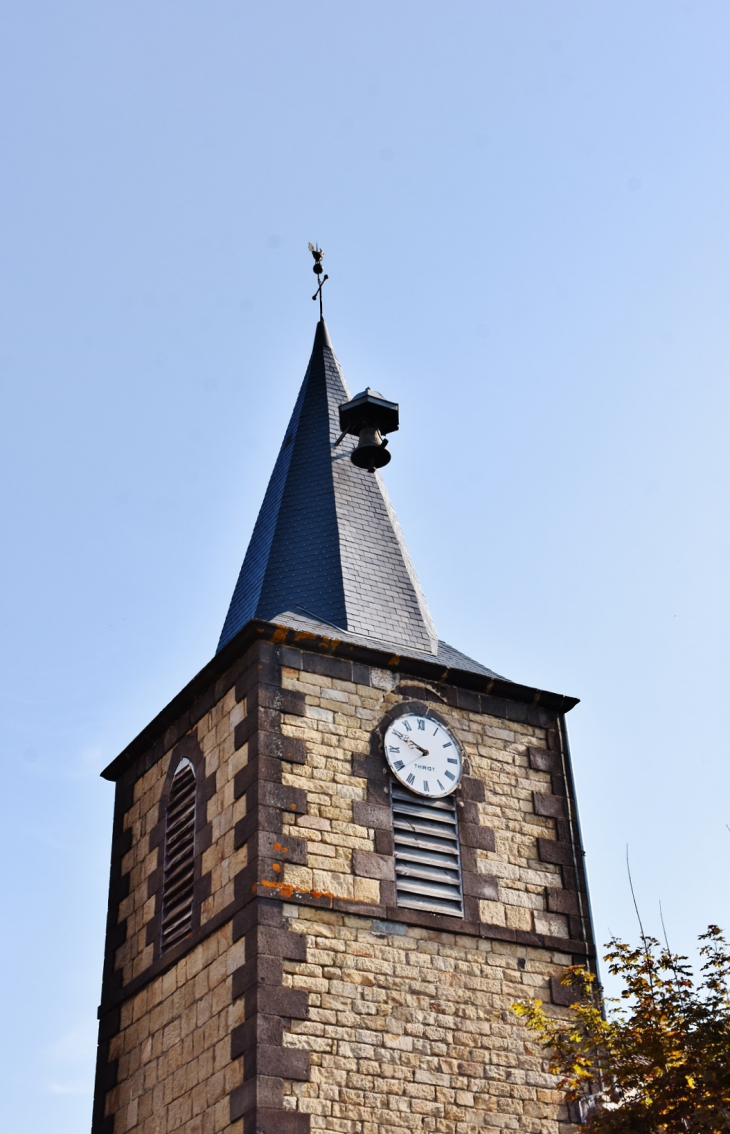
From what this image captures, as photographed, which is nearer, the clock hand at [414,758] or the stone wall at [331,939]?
the stone wall at [331,939]

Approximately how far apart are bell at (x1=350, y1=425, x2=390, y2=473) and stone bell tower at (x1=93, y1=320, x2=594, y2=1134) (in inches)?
34.7

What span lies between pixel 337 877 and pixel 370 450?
536 centimetres

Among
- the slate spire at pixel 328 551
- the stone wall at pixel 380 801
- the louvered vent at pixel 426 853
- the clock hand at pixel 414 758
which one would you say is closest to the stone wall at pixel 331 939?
the stone wall at pixel 380 801

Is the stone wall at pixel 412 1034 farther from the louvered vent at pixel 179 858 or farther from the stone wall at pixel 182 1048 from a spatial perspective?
the louvered vent at pixel 179 858

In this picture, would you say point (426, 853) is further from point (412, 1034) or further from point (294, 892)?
point (412, 1034)

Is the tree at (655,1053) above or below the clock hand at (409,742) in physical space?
below

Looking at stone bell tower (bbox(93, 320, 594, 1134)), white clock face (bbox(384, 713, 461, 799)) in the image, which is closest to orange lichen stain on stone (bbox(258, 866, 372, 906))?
stone bell tower (bbox(93, 320, 594, 1134))

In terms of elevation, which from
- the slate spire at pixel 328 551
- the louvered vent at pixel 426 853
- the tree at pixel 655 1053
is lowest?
the tree at pixel 655 1053

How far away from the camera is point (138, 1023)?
1518 cm

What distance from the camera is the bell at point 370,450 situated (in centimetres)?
1781

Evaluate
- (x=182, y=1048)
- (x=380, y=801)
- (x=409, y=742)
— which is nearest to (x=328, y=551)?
(x=409, y=742)

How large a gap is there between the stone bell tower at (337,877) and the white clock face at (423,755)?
0.07 feet

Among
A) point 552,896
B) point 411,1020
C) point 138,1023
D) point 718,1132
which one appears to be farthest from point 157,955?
point 718,1132

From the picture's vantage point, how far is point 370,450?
17.8 meters
